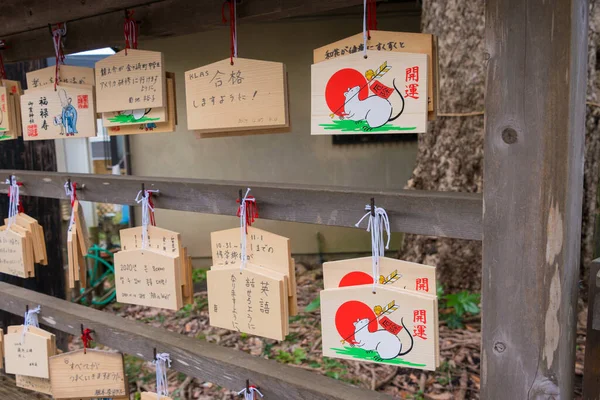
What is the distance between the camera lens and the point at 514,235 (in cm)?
101

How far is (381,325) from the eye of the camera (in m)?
1.17

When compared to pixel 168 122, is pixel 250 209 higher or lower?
lower

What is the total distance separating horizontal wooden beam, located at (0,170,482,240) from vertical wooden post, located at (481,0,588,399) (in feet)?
0.30

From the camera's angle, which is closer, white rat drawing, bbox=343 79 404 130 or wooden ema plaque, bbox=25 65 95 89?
white rat drawing, bbox=343 79 404 130

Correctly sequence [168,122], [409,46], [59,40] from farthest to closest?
[59,40], [168,122], [409,46]

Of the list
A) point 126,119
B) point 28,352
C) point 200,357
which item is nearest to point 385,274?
point 200,357

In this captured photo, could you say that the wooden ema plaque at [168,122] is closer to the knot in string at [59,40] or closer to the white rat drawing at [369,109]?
the knot in string at [59,40]

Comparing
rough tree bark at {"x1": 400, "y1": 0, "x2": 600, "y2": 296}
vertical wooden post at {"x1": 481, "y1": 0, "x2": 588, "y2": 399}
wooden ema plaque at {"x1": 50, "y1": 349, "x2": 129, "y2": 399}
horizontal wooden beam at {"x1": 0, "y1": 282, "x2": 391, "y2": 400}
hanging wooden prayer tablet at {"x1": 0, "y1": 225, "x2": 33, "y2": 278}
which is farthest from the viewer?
rough tree bark at {"x1": 400, "y1": 0, "x2": 600, "y2": 296}

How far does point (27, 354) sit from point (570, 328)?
1.90 m

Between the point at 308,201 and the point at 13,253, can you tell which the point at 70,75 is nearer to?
the point at 13,253

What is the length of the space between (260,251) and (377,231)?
13.3 inches

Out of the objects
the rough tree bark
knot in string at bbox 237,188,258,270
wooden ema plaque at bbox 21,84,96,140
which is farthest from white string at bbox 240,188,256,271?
the rough tree bark

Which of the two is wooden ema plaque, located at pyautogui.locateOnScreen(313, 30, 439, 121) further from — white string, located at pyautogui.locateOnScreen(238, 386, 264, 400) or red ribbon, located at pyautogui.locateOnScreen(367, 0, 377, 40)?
white string, located at pyautogui.locateOnScreen(238, 386, 264, 400)

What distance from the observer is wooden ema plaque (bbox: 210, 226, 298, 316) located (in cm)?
133
